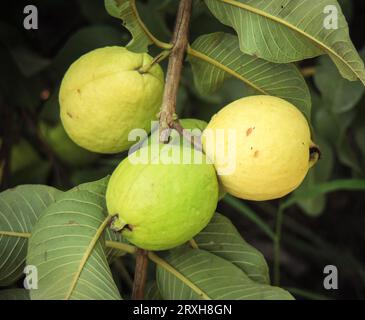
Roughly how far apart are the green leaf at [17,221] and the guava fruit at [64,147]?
73cm

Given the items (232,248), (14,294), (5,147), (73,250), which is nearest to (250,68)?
(232,248)

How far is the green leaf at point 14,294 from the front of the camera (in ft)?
3.83

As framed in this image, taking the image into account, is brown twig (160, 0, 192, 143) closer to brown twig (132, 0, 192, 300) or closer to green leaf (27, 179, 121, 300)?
brown twig (132, 0, 192, 300)

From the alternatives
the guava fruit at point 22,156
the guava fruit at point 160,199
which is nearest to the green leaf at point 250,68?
the guava fruit at point 160,199

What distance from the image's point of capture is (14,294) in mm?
1176

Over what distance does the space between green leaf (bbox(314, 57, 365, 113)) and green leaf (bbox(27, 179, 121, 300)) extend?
0.79 m

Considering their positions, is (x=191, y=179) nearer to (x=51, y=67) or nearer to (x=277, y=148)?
(x=277, y=148)

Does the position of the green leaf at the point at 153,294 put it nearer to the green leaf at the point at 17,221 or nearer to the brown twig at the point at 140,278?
the brown twig at the point at 140,278

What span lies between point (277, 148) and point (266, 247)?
5.11 feet

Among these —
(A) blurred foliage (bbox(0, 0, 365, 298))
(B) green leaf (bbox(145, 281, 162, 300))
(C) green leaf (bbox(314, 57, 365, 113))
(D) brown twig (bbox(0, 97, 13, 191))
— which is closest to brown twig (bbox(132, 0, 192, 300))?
(B) green leaf (bbox(145, 281, 162, 300))

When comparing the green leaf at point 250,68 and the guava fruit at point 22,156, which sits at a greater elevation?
the guava fruit at point 22,156

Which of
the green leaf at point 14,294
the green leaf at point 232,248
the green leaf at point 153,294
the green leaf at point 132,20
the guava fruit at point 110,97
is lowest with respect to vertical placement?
the green leaf at point 153,294

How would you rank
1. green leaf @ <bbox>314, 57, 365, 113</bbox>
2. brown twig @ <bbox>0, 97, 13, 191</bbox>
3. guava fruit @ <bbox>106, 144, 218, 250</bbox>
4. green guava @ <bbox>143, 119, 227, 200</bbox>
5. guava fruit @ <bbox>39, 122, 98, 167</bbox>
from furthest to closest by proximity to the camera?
guava fruit @ <bbox>39, 122, 98, 167</bbox> → brown twig @ <bbox>0, 97, 13, 191</bbox> → green leaf @ <bbox>314, 57, 365, 113</bbox> → green guava @ <bbox>143, 119, 227, 200</bbox> → guava fruit @ <bbox>106, 144, 218, 250</bbox>

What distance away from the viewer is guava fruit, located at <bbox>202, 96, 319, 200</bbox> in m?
0.98
